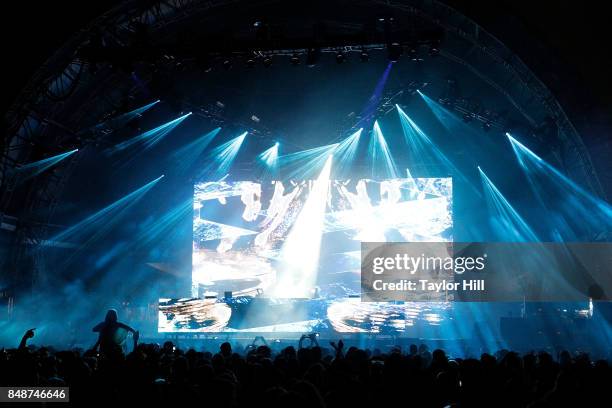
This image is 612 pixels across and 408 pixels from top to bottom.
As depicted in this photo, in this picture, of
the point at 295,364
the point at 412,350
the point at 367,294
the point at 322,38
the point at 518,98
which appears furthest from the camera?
the point at 367,294

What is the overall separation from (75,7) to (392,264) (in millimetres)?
10579

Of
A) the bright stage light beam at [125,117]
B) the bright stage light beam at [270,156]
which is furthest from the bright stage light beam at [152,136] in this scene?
the bright stage light beam at [270,156]

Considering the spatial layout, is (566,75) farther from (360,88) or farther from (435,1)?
(360,88)

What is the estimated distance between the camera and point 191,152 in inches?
687

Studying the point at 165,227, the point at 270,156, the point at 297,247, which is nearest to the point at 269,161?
the point at 270,156

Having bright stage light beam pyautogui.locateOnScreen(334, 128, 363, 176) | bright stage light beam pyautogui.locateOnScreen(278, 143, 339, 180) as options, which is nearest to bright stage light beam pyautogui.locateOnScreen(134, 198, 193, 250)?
bright stage light beam pyautogui.locateOnScreen(278, 143, 339, 180)

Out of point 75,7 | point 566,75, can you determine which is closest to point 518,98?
point 566,75

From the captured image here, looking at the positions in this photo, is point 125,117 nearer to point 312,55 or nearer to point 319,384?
point 312,55

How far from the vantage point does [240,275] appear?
52.3ft

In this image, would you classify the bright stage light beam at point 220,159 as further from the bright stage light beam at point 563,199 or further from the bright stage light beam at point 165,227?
the bright stage light beam at point 563,199

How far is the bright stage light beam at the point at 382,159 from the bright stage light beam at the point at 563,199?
142 inches

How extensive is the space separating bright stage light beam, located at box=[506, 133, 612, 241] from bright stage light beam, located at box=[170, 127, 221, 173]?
30.1 feet

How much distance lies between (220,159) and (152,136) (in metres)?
2.27

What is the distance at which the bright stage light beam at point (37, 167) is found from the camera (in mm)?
13000
